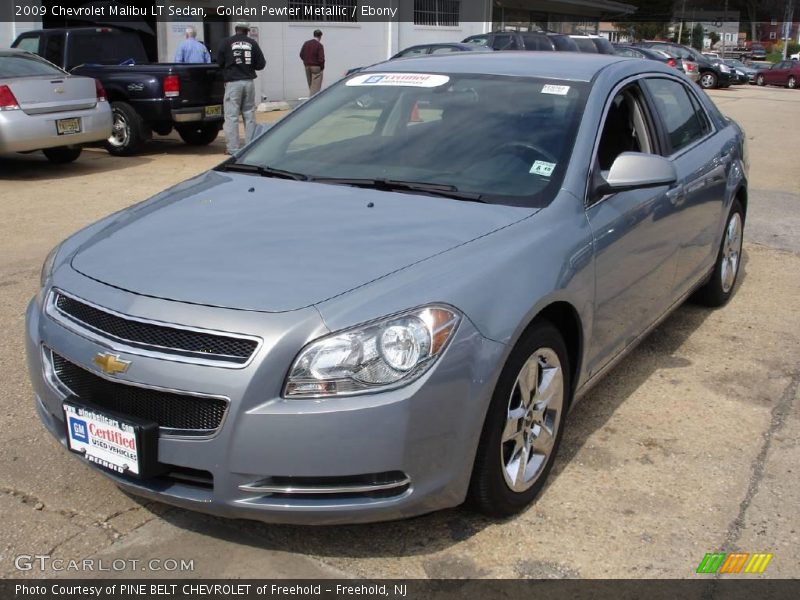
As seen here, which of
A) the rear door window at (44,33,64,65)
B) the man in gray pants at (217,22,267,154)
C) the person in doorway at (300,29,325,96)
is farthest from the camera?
the person in doorway at (300,29,325,96)

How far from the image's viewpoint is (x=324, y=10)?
21641mm

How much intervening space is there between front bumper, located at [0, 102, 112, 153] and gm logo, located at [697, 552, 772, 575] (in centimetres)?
947

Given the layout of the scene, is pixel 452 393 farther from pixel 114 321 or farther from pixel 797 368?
pixel 797 368

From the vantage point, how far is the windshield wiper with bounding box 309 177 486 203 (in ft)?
11.7

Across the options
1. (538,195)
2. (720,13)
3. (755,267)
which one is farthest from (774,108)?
(720,13)

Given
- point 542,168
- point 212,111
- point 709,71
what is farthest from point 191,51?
point 709,71

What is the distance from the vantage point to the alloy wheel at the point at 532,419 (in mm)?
3104

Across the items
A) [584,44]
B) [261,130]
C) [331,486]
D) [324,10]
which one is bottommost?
[331,486]

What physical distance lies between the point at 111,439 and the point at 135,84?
1032 cm

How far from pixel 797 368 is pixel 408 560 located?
2905 mm

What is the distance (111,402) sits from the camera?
2.83 metres

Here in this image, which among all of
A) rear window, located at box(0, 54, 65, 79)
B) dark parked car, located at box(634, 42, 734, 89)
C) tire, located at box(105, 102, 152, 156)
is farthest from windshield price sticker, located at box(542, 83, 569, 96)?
dark parked car, located at box(634, 42, 734, 89)

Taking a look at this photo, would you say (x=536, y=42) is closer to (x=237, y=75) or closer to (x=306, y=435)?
(x=237, y=75)

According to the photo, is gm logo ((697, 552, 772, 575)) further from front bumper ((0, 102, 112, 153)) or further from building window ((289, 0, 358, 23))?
building window ((289, 0, 358, 23))
